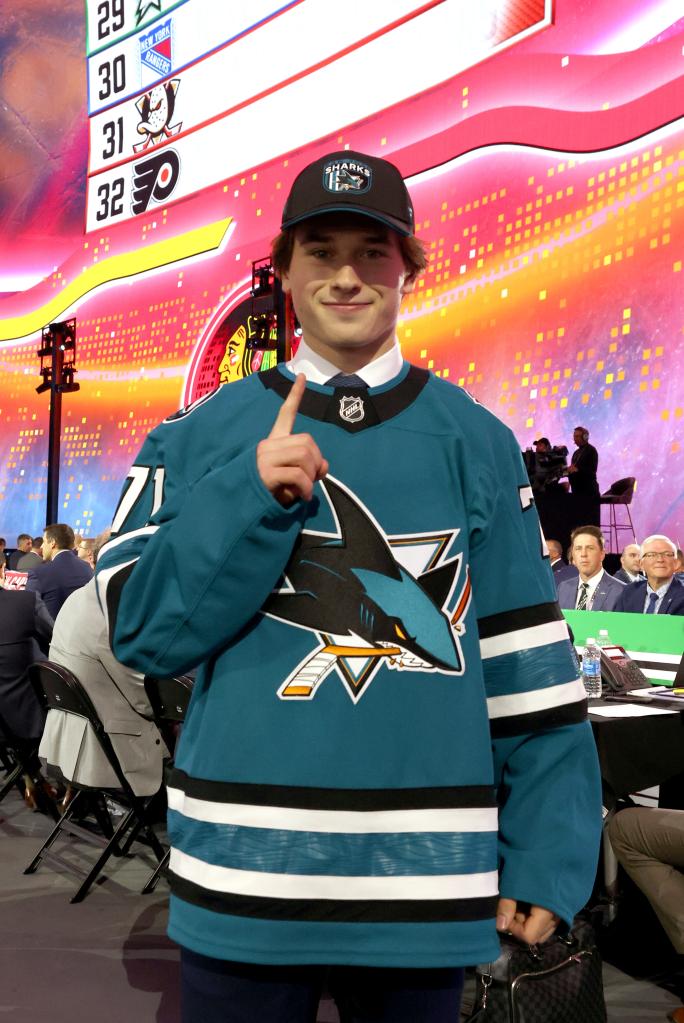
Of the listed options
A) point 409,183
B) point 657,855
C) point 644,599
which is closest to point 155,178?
point 409,183

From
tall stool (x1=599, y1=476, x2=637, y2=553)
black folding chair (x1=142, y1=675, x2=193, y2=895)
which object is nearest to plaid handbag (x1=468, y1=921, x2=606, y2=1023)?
black folding chair (x1=142, y1=675, x2=193, y2=895)

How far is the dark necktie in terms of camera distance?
3.66 feet

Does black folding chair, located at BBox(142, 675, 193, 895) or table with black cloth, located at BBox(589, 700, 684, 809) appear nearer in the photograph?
table with black cloth, located at BBox(589, 700, 684, 809)

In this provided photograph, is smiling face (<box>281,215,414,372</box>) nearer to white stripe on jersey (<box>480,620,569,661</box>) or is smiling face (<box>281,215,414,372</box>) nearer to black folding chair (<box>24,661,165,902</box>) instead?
white stripe on jersey (<box>480,620,569,661</box>)

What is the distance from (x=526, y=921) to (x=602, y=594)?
5512 mm

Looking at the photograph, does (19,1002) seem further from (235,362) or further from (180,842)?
(235,362)

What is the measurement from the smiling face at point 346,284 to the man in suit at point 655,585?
17.0 feet

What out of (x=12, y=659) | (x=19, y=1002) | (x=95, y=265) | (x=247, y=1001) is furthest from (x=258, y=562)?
(x=95, y=265)

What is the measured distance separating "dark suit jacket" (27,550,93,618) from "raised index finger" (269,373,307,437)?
546cm

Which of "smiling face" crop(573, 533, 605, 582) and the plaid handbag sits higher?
"smiling face" crop(573, 533, 605, 582)

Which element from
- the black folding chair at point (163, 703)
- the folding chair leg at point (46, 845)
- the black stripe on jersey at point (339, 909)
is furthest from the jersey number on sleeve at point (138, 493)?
the folding chair leg at point (46, 845)

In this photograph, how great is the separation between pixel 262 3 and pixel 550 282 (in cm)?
568

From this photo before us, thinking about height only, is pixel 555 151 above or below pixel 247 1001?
above

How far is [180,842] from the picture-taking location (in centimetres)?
103
